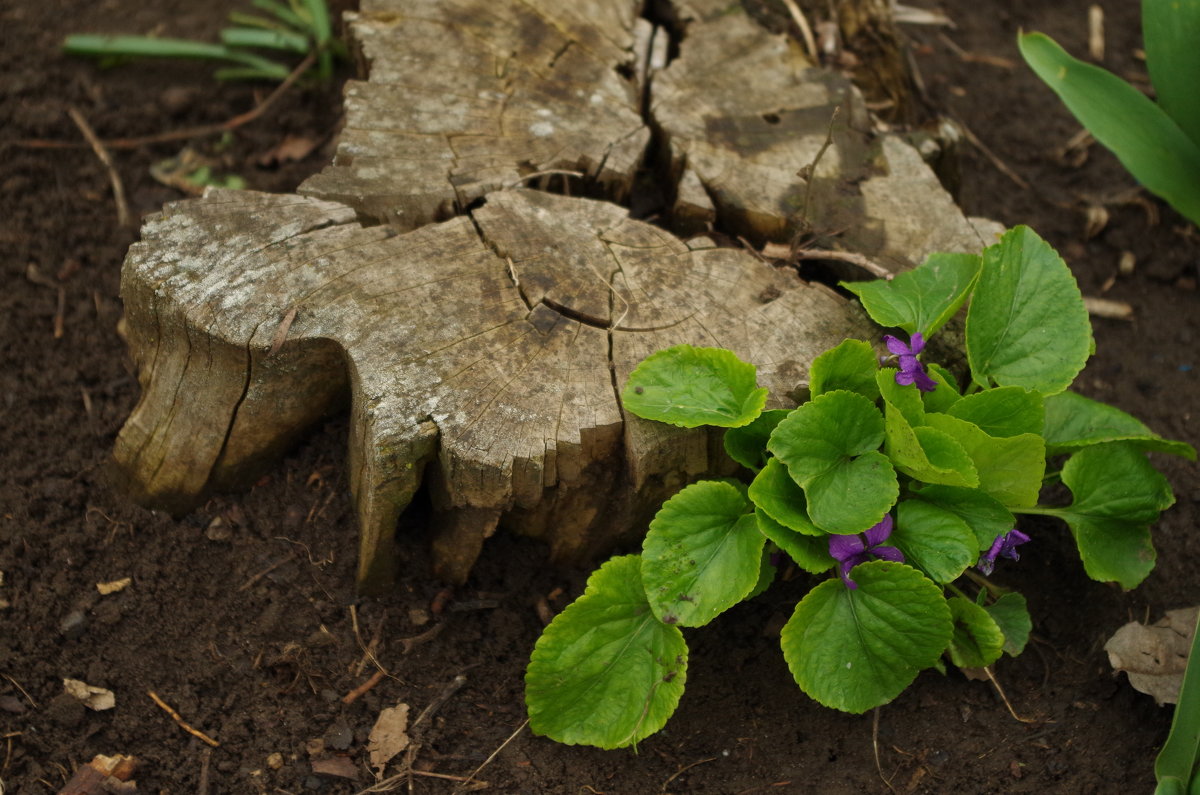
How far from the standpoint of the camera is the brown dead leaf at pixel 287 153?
3088 mm

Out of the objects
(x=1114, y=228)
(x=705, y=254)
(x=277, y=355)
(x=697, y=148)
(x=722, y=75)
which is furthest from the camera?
(x=1114, y=228)

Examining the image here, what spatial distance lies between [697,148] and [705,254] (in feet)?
1.07

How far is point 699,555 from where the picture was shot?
1.89 metres

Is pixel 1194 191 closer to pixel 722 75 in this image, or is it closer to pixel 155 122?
pixel 722 75

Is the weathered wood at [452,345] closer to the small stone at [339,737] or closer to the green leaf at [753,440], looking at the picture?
the green leaf at [753,440]

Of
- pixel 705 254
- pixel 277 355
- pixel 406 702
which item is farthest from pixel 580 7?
pixel 406 702

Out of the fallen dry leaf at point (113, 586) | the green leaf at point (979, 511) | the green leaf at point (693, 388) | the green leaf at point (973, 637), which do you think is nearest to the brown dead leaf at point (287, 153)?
the fallen dry leaf at point (113, 586)

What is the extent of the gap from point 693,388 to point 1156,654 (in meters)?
1.08

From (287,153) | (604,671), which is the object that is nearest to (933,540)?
(604,671)

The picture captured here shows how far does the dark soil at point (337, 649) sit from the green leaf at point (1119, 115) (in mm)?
579

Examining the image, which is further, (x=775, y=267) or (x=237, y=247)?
(x=775, y=267)

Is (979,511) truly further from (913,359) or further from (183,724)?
(183,724)

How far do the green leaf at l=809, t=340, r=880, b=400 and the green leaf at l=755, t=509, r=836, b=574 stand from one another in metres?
0.25

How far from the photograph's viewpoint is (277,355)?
2037 mm
